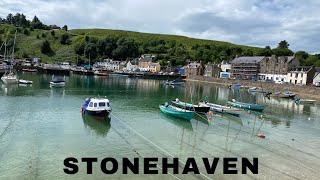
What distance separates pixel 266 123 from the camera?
144 feet

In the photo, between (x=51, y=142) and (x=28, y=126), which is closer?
(x=51, y=142)

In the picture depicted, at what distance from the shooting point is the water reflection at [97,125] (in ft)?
109

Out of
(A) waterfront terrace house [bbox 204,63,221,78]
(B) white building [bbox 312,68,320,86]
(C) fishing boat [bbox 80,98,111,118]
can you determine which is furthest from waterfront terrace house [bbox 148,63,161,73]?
(C) fishing boat [bbox 80,98,111,118]

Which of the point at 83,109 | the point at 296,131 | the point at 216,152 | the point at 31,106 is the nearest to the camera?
the point at 216,152

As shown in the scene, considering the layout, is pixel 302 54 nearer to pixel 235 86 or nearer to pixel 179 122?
pixel 235 86

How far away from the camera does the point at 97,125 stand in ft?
119

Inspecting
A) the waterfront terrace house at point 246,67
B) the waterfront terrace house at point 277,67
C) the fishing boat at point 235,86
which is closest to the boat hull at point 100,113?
the fishing boat at point 235,86

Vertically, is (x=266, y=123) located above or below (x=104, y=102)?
below

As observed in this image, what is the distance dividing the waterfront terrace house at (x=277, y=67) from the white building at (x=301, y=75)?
446 cm

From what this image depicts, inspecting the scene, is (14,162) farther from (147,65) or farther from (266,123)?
(147,65)

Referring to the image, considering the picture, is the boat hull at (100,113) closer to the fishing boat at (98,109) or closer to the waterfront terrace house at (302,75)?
the fishing boat at (98,109)

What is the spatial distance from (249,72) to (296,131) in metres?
118

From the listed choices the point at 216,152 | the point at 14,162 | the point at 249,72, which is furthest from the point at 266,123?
the point at 249,72

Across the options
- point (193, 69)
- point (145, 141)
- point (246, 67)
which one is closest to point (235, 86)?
point (246, 67)
